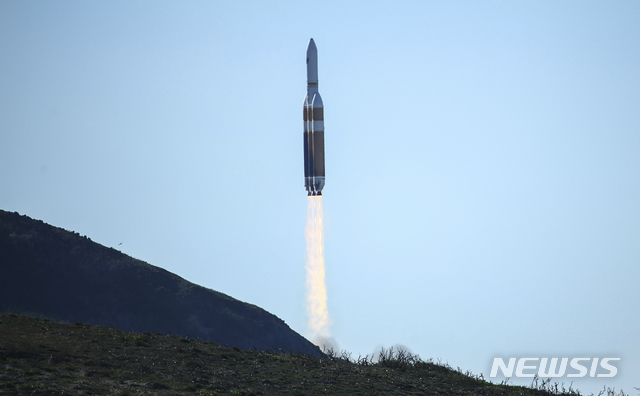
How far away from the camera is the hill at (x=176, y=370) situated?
129ft

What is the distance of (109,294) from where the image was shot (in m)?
132

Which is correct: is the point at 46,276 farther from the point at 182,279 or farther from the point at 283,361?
the point at 283,361

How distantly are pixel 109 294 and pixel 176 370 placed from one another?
92982mm

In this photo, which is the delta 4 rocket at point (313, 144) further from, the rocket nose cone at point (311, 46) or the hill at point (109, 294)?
the hill at point (109, 294)

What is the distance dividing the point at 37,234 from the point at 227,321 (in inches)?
1332

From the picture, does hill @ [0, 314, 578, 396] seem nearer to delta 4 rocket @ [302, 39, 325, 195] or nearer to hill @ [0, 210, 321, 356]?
delta 4 rocket @ [302, 39, 325, 195]

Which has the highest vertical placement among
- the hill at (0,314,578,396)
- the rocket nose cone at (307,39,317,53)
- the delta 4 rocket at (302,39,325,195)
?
the rocket nose cone at (307,39,317,53)

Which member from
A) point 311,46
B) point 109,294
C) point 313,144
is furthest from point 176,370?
point 109,294

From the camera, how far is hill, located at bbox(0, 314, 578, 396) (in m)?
39.5

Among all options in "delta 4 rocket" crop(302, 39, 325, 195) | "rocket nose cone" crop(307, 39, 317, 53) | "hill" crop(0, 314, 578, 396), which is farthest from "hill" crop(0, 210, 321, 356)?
"hill" crop(0, 314, 578, 396)

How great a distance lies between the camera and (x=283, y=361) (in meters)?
48.8

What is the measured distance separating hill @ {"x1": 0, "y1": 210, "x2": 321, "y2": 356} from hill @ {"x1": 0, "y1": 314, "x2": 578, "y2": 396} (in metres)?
76.2

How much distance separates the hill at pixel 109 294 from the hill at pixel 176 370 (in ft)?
250

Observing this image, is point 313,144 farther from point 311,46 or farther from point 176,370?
point 176,370
